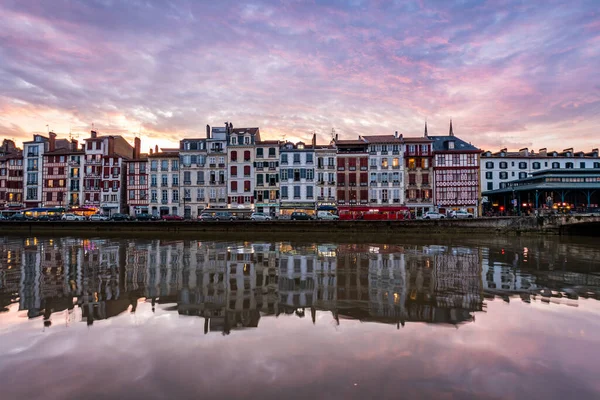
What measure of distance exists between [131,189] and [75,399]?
6719 centimetres

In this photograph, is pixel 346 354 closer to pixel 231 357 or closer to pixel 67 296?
pixel 231 357

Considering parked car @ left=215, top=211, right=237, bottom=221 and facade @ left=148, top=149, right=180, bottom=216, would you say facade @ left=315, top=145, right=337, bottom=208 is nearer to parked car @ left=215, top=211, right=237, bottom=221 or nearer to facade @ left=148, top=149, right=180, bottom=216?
parked car @ left=215, top=211, right=237, bottom=221

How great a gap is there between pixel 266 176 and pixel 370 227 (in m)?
24.4

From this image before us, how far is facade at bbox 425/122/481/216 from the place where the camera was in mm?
60750

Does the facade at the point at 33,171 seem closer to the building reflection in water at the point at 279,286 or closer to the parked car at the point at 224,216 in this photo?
the parked car at the point at 224,216

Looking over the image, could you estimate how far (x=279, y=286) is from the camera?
1312cm

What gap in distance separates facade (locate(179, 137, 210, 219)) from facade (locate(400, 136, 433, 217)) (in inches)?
1464

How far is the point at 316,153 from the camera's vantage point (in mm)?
61969

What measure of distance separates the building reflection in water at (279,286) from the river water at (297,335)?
82mm

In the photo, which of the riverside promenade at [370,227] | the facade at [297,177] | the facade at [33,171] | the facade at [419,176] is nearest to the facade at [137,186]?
the riverside promenade at [370,227]

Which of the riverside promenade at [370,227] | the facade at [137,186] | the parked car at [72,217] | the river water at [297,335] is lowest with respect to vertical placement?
the river water at [297,335]

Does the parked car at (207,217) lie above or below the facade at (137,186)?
below

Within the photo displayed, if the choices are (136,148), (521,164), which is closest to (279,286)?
(136,148)

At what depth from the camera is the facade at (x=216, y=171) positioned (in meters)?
62.8
